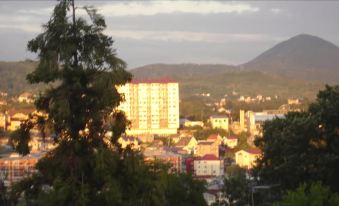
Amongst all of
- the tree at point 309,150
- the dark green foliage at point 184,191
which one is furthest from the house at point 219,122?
the dark green foliage at point 184,191

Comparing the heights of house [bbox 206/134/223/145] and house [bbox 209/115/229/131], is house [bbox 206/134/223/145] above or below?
below

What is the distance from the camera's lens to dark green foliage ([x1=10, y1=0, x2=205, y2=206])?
7.50 meters

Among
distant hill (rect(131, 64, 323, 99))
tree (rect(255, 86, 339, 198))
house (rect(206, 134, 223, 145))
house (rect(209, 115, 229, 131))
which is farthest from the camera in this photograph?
distant hill (rect(131, 64, 323, 99))

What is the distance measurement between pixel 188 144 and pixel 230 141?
5.04 meters

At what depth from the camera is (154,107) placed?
8756 cm

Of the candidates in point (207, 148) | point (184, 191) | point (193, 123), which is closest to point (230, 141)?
point (207, 148)

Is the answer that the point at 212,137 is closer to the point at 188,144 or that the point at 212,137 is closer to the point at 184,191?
the point at 188,144

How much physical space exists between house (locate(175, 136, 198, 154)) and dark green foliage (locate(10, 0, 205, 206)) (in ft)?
177

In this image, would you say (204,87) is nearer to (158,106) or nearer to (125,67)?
(158,106)

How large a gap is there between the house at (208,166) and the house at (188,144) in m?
8.02

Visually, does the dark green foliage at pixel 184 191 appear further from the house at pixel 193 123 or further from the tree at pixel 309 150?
the house at pixel 193 123

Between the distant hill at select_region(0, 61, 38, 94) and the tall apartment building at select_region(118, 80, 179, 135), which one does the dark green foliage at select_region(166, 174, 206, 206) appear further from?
the distant hill at select_region(0, 61, 38, 94)

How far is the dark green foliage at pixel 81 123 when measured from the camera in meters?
7.50

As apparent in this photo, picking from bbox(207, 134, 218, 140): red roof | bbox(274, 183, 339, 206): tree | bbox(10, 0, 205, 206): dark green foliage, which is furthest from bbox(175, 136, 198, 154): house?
bbox(10, 0, 205, 206): dark green foliage
